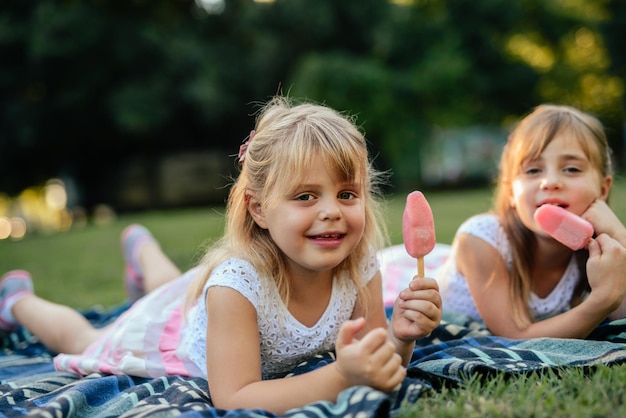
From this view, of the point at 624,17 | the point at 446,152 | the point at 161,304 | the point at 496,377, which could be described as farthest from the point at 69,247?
the point at 446,152

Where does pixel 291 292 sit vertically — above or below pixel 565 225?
below

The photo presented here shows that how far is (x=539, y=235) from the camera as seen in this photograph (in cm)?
269

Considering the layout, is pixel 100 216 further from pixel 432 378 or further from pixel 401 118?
pixel 432 378

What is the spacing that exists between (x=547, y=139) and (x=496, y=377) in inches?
43.4

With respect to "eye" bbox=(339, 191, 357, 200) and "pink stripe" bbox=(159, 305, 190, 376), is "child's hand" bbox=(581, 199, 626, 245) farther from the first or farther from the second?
"pink stripe" bbox=(159, 305, 190, 376)

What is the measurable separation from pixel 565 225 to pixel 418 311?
2.44ft

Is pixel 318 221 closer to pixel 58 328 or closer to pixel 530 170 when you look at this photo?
pixel 530 170

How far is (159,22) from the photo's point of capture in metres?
17.5

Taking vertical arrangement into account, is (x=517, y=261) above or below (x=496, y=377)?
above

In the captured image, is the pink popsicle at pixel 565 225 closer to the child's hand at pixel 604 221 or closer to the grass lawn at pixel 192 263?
the child's hand at pixel 604 221

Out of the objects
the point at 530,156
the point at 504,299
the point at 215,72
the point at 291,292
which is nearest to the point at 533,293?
the point at 504,299

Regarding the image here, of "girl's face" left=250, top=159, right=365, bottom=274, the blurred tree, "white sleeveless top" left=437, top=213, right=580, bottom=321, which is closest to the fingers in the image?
"girl's face" left=250, top=159, right=365, bottom=274

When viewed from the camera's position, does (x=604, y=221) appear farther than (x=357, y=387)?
Yes

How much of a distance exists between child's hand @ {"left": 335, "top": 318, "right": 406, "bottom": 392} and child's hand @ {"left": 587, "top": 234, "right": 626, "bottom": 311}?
3.06 ft
